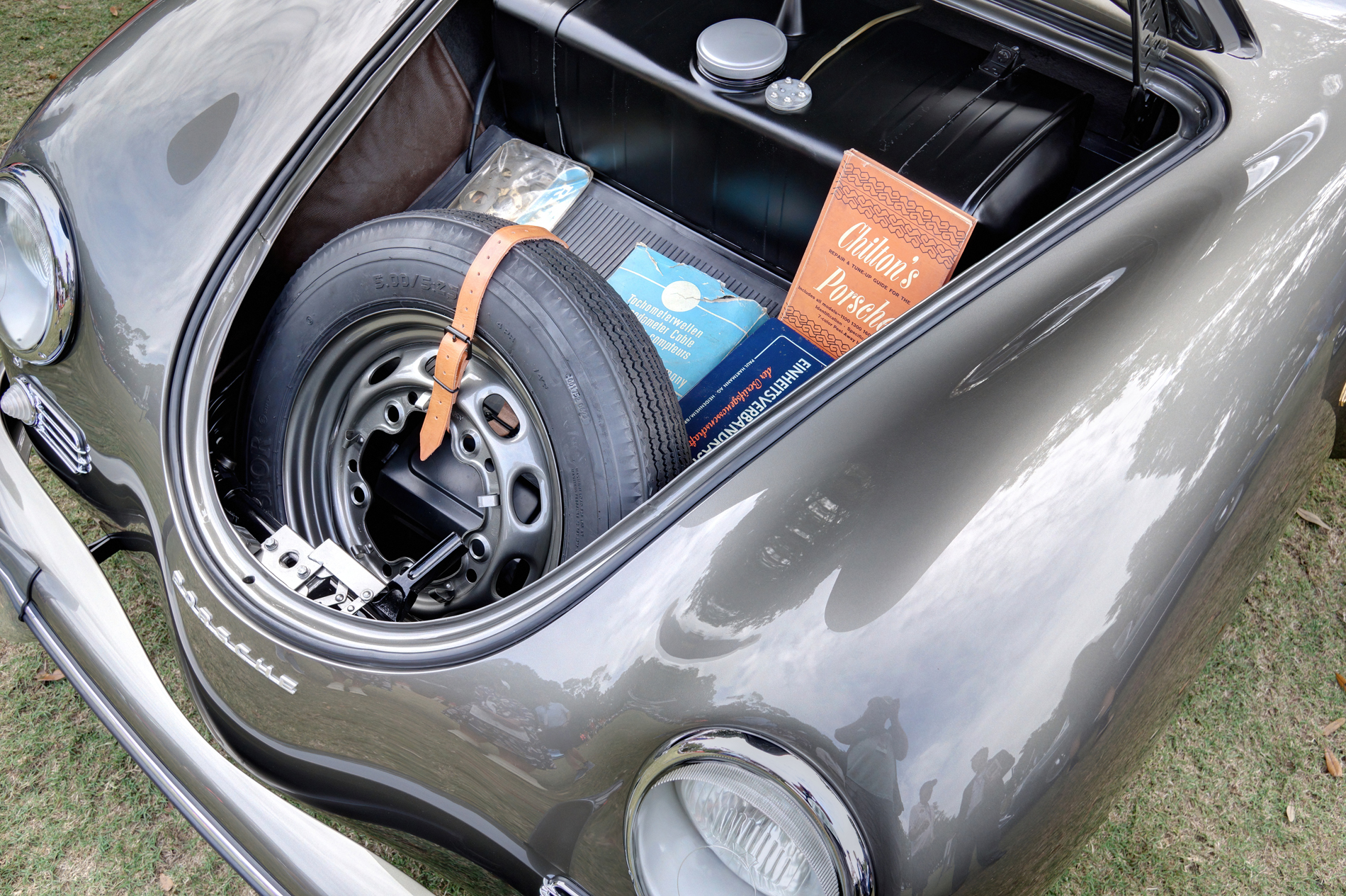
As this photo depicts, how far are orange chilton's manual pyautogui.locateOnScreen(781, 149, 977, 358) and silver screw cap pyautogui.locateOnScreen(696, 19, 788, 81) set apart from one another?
10.7 inches

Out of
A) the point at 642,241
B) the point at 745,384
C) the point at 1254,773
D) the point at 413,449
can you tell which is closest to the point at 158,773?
the point at 413,449

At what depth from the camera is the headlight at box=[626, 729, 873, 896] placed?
967 millimetres

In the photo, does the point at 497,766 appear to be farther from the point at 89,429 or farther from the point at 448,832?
the point at 89,429

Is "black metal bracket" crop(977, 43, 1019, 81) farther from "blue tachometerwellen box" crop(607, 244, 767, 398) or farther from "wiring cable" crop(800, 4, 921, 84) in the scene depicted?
"blue tachometerwellen box" crop(607, 244, 767, 398)

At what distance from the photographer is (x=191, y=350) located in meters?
1.50

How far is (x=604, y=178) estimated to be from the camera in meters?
2.17

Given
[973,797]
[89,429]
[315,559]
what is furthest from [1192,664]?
[89,429]

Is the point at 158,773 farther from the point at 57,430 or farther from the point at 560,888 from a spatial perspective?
the point at 560,888

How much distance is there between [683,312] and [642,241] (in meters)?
0.29

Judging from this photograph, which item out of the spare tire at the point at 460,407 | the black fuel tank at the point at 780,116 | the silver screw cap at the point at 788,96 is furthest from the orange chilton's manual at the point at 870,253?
the spare tire at the point at 460,407

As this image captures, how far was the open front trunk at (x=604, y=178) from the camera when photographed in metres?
1.52

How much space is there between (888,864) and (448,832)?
1.89 ft

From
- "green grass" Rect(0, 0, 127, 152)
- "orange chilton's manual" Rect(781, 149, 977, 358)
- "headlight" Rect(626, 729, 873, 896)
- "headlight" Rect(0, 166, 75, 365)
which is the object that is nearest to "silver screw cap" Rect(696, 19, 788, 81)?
"orange chilton's manual" Rect(781, 149, 977, 358)

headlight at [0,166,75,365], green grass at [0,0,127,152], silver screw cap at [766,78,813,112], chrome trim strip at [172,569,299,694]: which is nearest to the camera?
chrome trim strip at [172,569,299,694]
